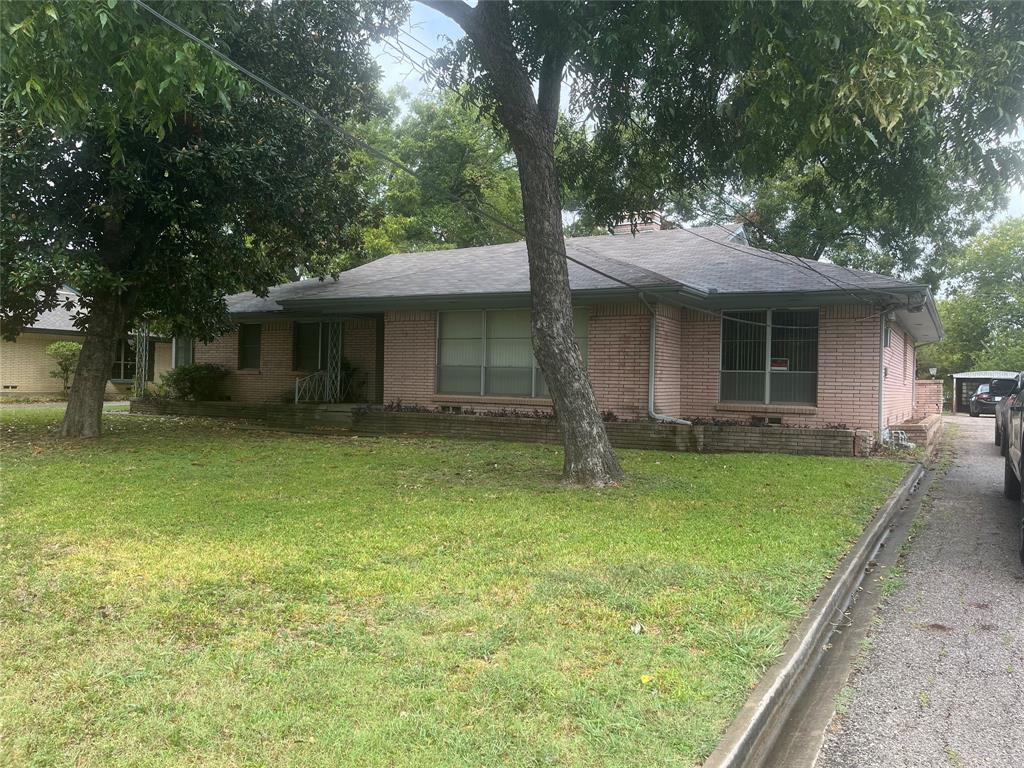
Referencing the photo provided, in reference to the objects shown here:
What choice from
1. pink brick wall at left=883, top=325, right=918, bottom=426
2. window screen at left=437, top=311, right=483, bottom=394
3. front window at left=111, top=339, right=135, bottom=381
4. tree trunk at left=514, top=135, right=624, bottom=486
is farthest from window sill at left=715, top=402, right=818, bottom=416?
front window at left=111, top=339, right=135, bottom=381

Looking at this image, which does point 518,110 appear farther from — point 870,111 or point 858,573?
point 858,573

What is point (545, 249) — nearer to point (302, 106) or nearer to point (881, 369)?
point (302, 106)

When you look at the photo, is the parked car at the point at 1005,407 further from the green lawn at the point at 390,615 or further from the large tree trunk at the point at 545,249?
the large tree trunk at the point at 545,249

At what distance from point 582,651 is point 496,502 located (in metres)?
4.03

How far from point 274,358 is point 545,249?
1192cm

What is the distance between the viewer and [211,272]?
1328cm

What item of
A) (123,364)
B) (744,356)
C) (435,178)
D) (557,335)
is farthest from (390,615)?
(123,364)

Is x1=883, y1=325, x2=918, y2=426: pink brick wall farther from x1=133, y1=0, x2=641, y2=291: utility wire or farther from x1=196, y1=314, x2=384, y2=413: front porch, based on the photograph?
x1=196, y1=314, x2=384, y2=413: front porch

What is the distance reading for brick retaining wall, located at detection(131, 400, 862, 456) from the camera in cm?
1279

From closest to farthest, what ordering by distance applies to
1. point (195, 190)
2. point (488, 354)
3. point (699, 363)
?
point (195, 190) → point (699, 363) → point (488, 354)

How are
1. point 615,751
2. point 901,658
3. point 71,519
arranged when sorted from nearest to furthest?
1. point 615,751
2. point 901,658
3. point 71,519

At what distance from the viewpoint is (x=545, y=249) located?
30.0 feet

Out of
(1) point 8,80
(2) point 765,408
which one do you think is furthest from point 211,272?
(2) point 765,408

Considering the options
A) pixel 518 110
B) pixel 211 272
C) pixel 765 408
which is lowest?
pixel 765 408
